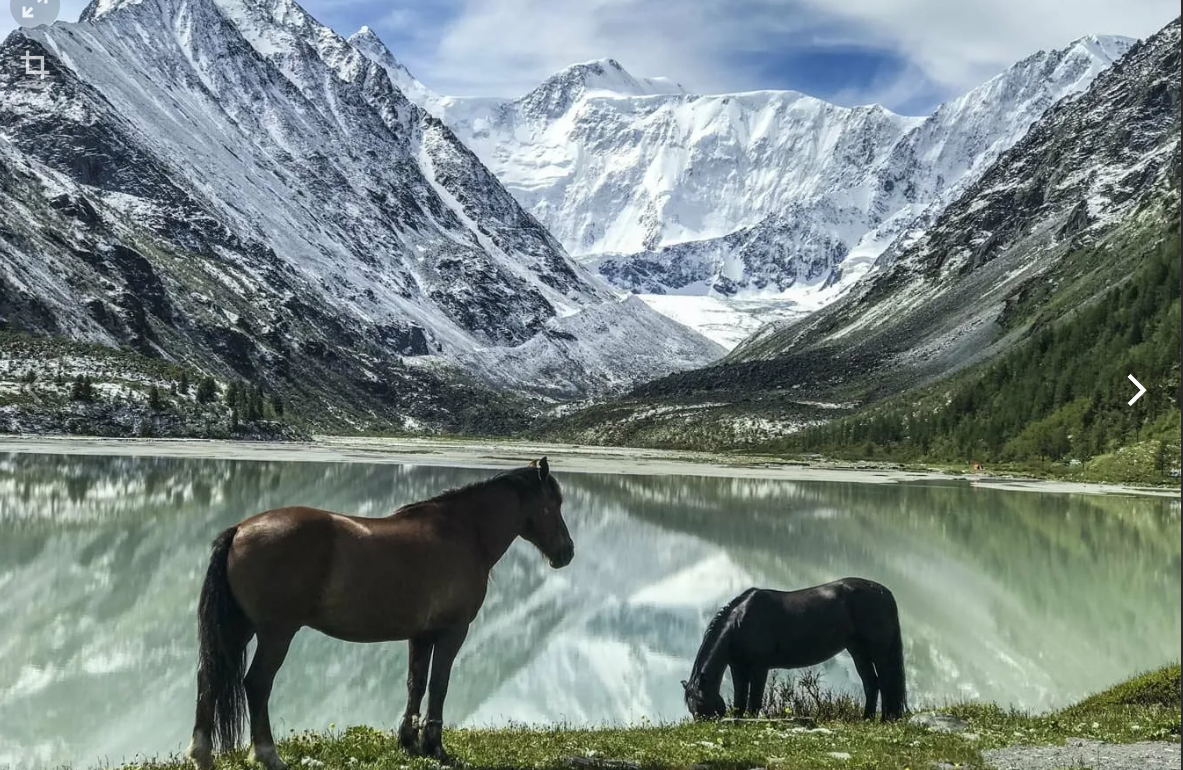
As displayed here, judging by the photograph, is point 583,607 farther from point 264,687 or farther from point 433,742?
point 264,687

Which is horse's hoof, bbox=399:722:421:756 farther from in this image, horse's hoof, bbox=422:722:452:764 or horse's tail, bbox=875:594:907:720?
horse's tail, bbox=875:594:907:720

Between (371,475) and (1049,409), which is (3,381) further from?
(1049,409)

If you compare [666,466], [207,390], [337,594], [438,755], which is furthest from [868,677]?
[207,390]

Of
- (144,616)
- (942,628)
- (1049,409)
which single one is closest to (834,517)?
(942,628)

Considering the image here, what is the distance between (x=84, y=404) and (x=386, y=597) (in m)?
152

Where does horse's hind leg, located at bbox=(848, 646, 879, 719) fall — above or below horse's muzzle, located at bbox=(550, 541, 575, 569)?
below

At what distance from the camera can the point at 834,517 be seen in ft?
229

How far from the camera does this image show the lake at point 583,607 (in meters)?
24.9

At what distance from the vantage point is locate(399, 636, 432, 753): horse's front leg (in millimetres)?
15656

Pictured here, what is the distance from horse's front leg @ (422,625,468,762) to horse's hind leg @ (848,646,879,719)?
10.3m

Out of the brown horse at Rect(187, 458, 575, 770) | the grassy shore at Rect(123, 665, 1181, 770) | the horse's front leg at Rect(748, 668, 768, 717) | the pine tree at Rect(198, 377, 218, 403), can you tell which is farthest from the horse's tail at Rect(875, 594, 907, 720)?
the pine tree at Rect(198, 377, 218, 403)

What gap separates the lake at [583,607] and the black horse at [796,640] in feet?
13.6

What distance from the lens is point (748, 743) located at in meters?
17.4

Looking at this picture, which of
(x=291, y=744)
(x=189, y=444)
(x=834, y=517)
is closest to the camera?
(x=291, y=744)
